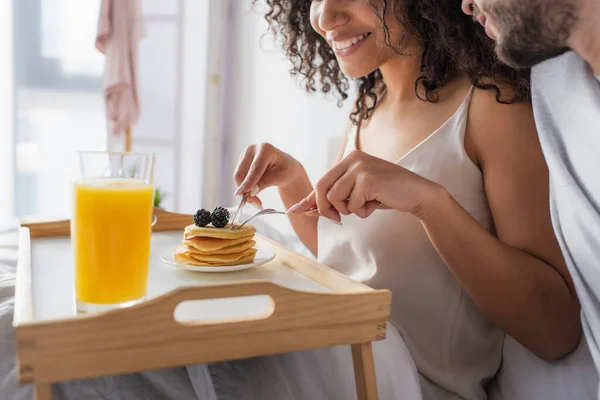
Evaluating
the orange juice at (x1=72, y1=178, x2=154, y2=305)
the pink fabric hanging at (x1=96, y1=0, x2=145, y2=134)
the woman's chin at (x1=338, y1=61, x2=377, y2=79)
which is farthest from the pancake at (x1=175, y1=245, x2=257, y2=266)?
the pink fabric hanging at (x1=96, y1=0, x2=145, y2=134)

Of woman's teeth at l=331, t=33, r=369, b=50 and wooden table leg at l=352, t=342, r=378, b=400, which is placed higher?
woman's teeth at l=331, t=33, r=369, b=50

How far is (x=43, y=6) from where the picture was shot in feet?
11.3

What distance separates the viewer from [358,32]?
1.25m

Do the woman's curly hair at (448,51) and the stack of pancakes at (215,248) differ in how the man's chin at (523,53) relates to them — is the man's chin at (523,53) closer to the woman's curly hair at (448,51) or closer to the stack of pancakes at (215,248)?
the woman's curly hair at (448,51)

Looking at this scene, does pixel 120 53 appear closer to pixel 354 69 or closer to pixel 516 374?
pixel 354 69

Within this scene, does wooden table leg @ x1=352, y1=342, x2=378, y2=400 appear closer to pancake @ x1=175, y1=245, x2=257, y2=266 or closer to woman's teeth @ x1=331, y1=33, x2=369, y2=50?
pancake @ x1=175, y1=245, x2=257, y2=266

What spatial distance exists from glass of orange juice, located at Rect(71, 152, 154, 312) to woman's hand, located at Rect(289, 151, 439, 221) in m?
0.27

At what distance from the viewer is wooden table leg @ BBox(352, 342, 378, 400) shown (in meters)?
0.78

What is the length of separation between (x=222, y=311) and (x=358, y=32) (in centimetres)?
69

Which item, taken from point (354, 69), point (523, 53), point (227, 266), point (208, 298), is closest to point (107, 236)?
point (208, 298)

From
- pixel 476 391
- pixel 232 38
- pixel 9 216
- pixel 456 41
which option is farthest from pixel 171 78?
pixel 476 391

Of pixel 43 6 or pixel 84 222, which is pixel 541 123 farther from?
pixel 43 6

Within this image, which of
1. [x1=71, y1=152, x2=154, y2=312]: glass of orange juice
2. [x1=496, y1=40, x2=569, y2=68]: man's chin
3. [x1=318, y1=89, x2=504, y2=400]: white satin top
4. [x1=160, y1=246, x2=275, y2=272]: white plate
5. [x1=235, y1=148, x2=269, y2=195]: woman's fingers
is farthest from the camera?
[x1=235, y1=148, x2=269, y2=195]: woman's fingers

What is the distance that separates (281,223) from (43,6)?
5.89 ft
